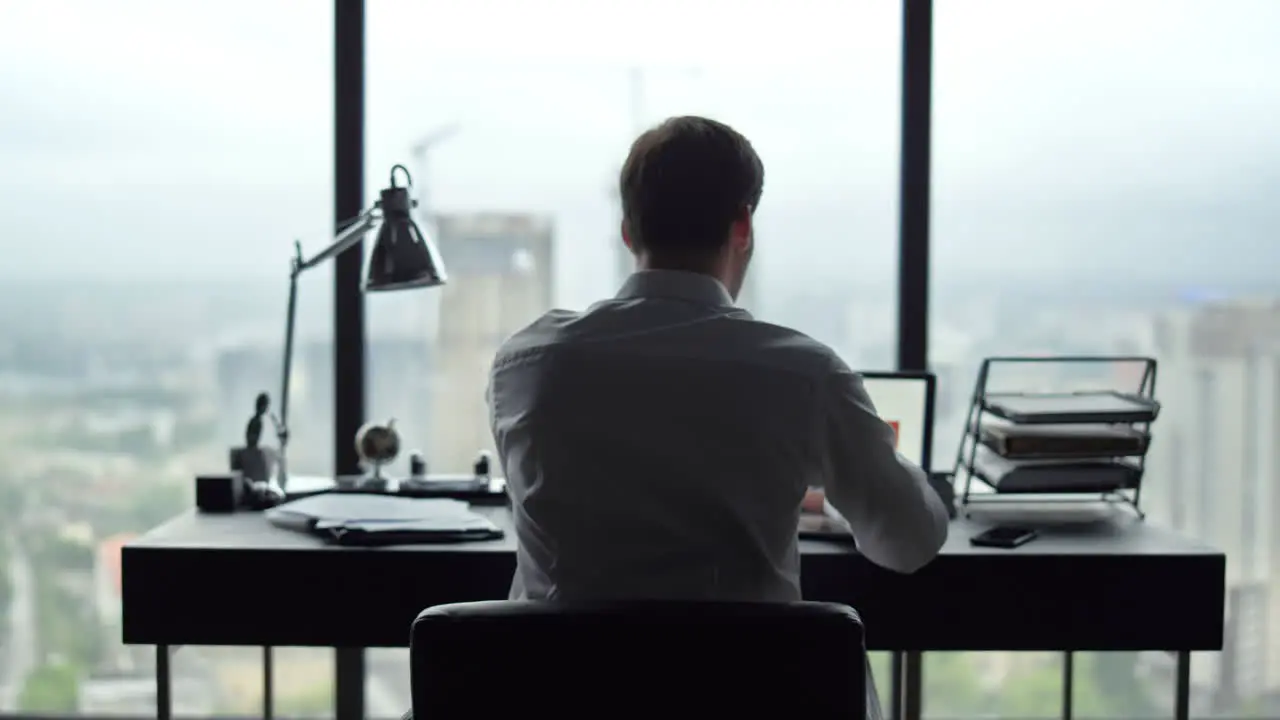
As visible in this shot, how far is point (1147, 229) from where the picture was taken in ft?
8.78

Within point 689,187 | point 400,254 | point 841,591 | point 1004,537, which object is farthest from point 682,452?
point 400,254

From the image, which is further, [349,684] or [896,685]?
[349,684]

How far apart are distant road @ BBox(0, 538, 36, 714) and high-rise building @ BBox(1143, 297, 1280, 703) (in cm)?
244

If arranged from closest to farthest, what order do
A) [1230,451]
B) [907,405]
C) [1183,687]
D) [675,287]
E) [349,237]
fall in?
[675,287], [1183,687], [907,405], [349,237], [1230,451]

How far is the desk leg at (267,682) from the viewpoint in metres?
2.60

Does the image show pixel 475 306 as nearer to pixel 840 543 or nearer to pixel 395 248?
pixel 395 248

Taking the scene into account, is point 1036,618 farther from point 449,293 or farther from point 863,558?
point 449,293

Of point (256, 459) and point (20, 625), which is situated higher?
point (256, 459)

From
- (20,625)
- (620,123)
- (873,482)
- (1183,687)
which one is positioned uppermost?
(620,123)

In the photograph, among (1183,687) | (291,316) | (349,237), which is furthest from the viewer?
(291,316)

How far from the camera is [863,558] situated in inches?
77.9

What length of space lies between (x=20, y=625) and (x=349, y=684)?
0.76 meters

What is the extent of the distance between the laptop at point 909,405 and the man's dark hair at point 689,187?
2.91 ft

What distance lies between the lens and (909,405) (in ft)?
7.59
